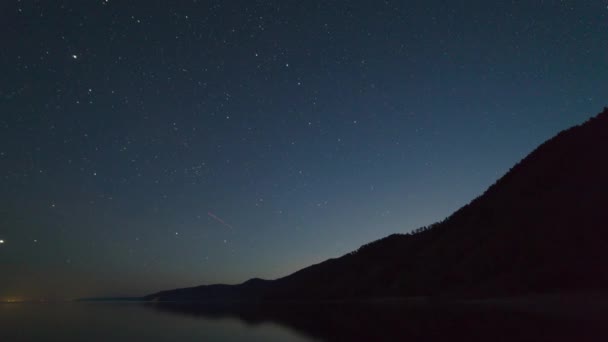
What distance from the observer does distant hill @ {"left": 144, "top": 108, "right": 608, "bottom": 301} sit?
80.9 meters

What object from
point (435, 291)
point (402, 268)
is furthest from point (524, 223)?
point (402, 268)

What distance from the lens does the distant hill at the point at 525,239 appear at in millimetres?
80938

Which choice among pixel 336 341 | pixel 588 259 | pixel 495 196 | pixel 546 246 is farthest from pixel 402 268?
pixel 336 341

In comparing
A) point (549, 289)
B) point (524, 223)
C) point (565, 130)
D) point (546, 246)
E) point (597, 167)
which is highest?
point (565, 130)

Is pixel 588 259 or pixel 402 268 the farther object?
pixel 402 268

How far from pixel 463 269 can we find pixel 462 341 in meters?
95.8

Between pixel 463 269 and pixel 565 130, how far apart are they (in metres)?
75.7

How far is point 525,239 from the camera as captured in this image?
325 feet

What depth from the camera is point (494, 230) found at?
4562 inches

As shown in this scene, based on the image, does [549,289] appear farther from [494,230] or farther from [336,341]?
[336,341]

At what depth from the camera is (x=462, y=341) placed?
722 inches

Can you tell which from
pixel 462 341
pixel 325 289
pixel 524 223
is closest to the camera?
pixel 462 341

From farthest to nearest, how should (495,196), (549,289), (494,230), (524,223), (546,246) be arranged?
(495,196), (494,230), (524,223), (546,246), (549,289)

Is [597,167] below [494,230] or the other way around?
the other way around
